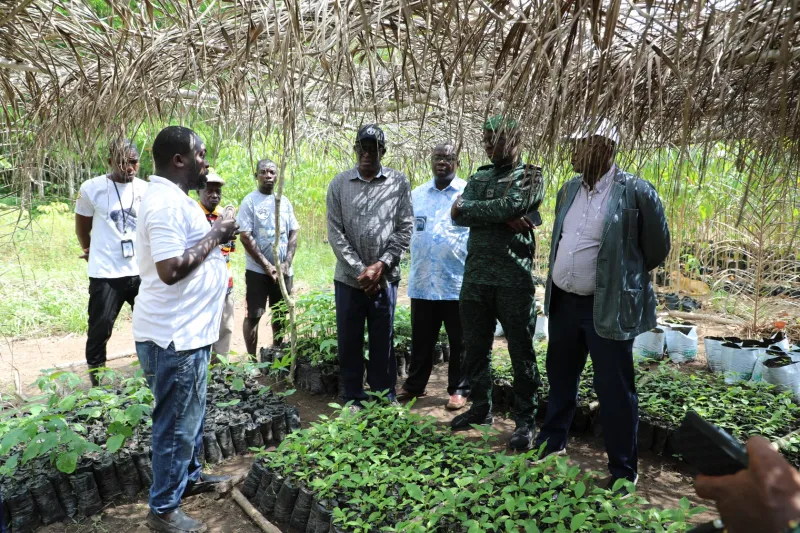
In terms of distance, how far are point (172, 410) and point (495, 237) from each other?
2.17 meters

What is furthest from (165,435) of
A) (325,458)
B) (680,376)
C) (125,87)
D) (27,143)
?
(680,376)

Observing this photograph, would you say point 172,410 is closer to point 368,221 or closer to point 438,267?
point 368,221

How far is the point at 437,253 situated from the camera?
163 inches

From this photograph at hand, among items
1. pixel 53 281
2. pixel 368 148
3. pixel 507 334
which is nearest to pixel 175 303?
pixel 368 148

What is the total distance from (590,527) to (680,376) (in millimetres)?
2832

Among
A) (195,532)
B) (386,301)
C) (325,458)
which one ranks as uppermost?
(386,301)

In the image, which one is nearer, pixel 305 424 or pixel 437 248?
pixel 305 424

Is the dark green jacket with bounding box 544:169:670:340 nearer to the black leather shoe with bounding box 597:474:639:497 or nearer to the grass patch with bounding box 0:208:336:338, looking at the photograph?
the black leather shoe with bounding box 597:474:639:497

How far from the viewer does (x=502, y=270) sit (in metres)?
3.44

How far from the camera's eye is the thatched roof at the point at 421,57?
1.53 metres

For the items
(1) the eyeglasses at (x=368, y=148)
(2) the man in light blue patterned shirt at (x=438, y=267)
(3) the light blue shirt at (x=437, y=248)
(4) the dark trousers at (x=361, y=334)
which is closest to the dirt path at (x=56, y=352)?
(4) the dark trousers at (x=361, y=334)

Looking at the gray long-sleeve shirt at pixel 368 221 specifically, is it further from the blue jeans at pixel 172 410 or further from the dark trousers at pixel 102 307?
the dark trousers at pixel 102 307

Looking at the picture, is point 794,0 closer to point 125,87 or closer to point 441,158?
point 125,87

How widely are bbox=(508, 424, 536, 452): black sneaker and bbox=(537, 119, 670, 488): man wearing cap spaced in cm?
63
